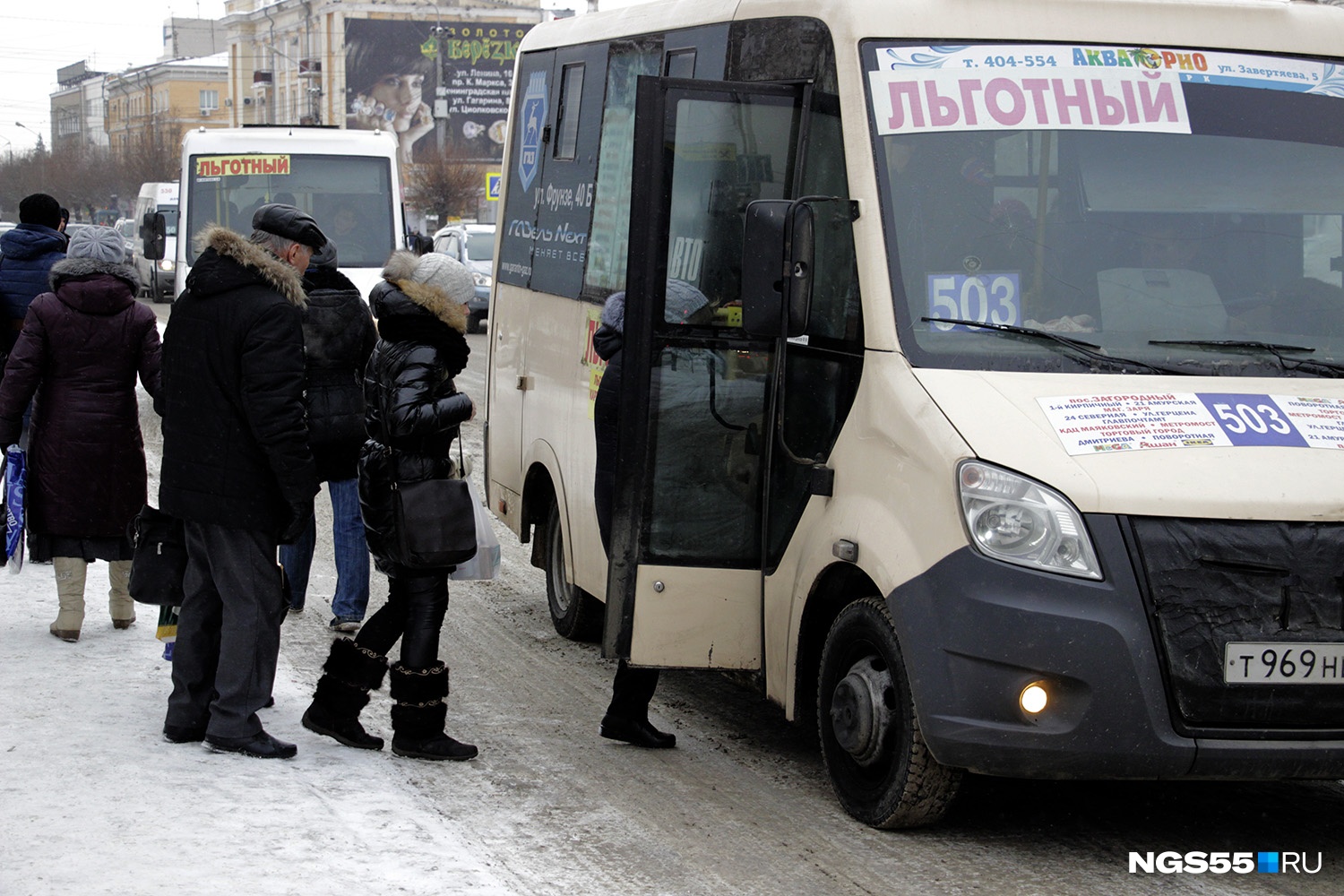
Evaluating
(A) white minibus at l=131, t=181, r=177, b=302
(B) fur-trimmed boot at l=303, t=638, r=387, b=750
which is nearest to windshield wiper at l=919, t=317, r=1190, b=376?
(B) fur-trimmed boot at l=303, t=638, r=387, b=750

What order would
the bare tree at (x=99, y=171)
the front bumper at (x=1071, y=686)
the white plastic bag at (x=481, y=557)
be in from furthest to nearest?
the bare tree at (x=99, y=171) < the white plastic bag at (x=481, y=557) < the front bumper at (x=1071, y=686)

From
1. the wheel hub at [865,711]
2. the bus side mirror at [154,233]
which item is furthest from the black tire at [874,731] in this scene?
the bus side mirror at [154,233]

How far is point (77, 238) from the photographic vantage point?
23.3 ft

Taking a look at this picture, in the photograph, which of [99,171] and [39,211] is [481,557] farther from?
[99,171]

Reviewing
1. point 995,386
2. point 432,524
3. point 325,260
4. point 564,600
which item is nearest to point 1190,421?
point 995,386

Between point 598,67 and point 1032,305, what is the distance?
3.07m

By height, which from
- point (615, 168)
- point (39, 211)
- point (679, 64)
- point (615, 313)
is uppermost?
point (679, 64)

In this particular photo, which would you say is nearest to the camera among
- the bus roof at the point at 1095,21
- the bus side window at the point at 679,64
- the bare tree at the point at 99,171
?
the bus roof at the point at 1095,21

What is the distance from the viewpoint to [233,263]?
5516 millimetres

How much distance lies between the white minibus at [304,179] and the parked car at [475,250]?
895cm

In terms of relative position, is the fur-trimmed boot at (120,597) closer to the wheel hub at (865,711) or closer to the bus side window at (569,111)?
the bus side window at (569,111)

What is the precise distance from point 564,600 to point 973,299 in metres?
3.49

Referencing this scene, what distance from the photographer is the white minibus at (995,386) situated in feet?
14.9

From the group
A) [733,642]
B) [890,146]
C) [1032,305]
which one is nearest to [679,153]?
[890,146]
